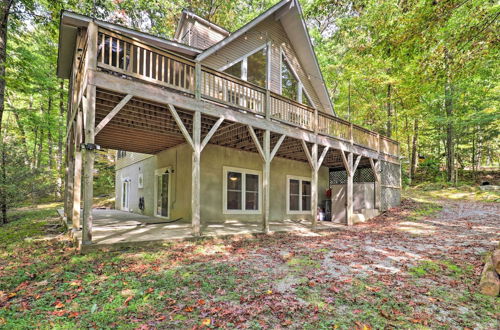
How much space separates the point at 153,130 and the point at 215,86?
2.38m

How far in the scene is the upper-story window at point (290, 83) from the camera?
11.6m

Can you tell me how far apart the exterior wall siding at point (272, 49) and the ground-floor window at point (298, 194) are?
13.6 feet

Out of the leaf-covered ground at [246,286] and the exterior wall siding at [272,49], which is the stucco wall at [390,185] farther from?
the leaf-covered ground at [246,286]

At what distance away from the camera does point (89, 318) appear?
2.82 meters

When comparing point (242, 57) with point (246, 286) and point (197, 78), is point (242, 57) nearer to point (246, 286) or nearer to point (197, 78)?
point (197, 78)

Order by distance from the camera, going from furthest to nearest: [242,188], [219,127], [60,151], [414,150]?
1. [414,150]
2. [60,151]
3. [242,188]
4. [219,127]

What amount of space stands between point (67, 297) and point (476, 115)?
22319 mm

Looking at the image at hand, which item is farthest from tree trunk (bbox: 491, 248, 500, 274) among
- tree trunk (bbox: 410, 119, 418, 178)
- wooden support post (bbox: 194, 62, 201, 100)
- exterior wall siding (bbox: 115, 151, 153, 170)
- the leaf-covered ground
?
tree trunk (bbox: 410, 119, 418, 178)

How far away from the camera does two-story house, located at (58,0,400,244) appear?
5.64m

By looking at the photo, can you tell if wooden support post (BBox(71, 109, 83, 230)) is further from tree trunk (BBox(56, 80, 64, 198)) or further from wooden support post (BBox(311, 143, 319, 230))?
tree trunk (BBox(56, 80, 64, 198))

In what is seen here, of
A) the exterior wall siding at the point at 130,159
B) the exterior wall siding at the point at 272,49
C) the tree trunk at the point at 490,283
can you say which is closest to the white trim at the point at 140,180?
the exterior wall siding at the point at 130,159

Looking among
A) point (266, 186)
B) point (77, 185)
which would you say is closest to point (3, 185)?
point (77, 185)

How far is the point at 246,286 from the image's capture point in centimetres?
375

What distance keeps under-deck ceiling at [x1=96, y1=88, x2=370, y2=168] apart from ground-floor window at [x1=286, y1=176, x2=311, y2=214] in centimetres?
114
